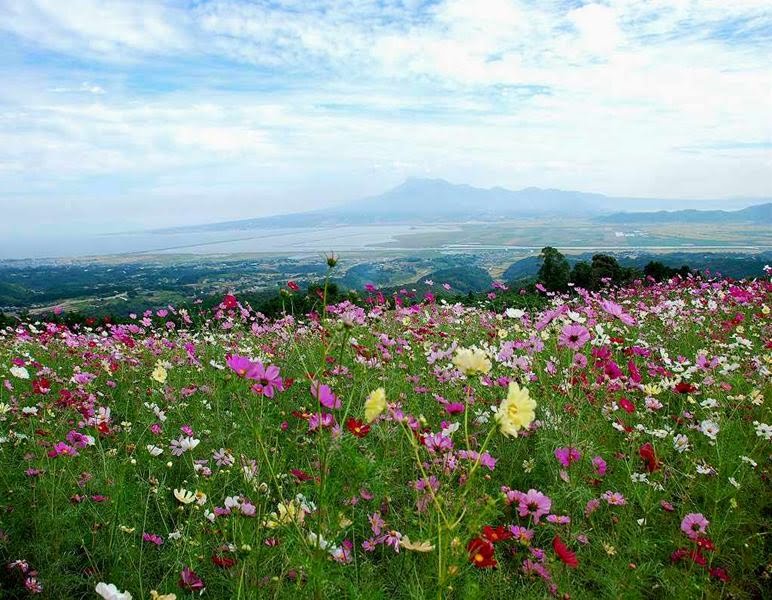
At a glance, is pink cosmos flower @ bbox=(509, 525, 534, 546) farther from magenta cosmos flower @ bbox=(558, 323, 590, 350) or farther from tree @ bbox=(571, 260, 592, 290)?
tree @ bbox=(571, 260, 592, 290)

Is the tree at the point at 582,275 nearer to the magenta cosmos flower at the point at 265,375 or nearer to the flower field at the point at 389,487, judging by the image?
the flower field at the point at 389,487

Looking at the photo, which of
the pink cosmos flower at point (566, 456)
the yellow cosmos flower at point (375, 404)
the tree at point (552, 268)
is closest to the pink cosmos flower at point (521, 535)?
the pink cosmos flower at point (566, 456)

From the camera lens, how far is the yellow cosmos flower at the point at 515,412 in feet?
4.34

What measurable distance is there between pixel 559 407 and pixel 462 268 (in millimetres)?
45238

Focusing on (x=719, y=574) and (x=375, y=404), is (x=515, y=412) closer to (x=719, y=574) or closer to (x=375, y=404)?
(x=375, y=404)

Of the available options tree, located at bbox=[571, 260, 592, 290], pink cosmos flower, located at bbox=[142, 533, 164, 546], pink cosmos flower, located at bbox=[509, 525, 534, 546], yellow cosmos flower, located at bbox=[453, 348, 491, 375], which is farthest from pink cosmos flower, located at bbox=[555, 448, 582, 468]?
tree, located at bbox=[571, 260, 592, 290]

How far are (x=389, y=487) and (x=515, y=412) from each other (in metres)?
1.37

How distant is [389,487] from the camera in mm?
2559

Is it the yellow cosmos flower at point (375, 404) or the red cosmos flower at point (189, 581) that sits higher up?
A: the yellow cosmos flower at point (375, 404)

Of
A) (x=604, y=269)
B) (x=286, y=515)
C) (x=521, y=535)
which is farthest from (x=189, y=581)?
(x=604, y=269)

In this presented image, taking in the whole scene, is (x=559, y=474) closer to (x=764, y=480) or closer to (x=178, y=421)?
(x=764, y=480)

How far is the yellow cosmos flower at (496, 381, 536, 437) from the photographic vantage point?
1322mm

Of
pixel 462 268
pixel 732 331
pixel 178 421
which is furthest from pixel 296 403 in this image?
pixel 462 268

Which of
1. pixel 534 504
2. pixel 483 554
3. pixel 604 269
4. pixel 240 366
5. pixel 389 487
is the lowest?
pixel 604 269
